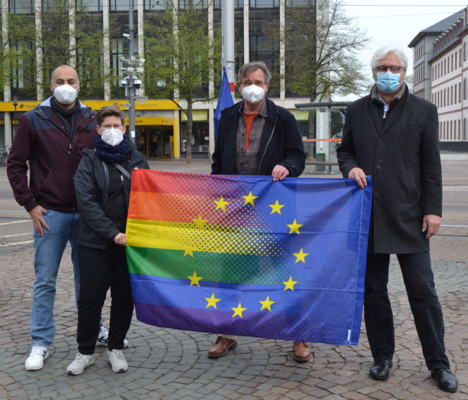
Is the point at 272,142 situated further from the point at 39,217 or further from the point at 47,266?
the point at 47,266

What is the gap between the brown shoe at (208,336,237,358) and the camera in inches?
171

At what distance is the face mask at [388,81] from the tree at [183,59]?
3293 centimetres

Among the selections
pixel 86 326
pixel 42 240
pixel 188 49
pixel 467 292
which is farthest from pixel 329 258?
pixel 188 49

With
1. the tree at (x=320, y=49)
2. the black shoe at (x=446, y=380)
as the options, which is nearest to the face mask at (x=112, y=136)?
the black shoe at (x=446, y=380)

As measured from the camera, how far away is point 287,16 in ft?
122

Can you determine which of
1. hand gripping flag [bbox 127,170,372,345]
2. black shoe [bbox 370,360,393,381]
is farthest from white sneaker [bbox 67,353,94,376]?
→ black shoe [bbox 370,360,393,381]

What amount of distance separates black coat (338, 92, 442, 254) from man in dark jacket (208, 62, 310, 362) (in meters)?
0.64

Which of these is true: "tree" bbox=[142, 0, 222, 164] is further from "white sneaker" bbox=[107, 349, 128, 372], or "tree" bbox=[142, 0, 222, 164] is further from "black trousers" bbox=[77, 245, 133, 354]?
"white sneaker" bbox=[107, 349, 128, 372]

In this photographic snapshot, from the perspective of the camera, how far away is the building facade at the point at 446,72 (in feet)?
220

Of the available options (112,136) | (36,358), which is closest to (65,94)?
(112,136)

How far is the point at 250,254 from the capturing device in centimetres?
406

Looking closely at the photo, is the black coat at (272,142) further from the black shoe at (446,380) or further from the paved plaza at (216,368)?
the black shoe at (446,380)

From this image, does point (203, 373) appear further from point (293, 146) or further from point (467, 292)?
point (467, 292)

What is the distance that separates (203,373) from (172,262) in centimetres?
80
